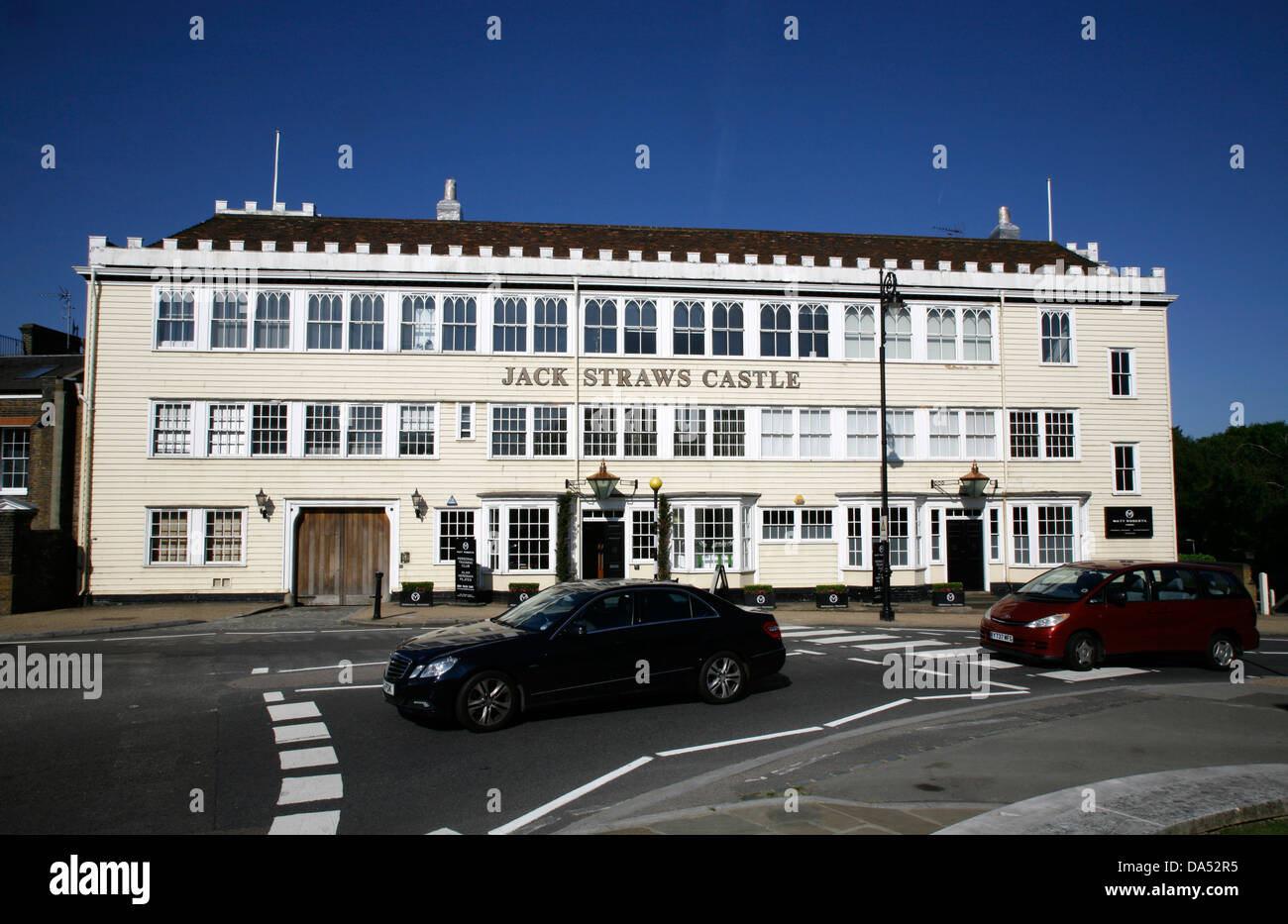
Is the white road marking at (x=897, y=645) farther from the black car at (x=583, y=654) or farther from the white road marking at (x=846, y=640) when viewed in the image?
the black car at (x=583, y=654)

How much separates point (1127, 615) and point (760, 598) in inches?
473

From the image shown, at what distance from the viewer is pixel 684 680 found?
1032cm

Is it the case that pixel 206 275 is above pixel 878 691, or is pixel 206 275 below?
above

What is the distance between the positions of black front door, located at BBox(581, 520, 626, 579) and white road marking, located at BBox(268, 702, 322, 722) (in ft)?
49.5

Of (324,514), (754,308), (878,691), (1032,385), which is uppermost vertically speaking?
(754,308)

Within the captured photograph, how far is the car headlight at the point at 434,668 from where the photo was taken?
349 inches

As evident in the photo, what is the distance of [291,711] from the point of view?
10.1 metres

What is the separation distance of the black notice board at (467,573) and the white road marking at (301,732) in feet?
46.3

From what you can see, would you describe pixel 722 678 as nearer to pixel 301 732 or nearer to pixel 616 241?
pixel 301 732

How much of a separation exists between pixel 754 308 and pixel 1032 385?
9714mm

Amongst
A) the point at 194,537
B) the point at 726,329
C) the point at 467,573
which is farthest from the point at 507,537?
the point at 726,329
